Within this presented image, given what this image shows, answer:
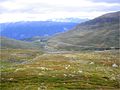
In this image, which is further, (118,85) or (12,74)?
(12,74)

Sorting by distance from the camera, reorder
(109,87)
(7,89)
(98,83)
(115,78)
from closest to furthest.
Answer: (7,89)
(109,87)
(98,83)
(115,78)

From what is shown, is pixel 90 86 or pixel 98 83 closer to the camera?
pixel 90 86

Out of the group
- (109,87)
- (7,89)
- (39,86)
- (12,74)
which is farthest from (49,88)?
(12,74)

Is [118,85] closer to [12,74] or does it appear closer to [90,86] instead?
[90,86]

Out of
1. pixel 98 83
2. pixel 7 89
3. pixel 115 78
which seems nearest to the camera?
pixel 7 89

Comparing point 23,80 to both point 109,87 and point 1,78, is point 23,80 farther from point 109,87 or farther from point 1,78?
point 109,87

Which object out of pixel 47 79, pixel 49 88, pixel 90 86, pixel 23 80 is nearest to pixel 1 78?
pixel 23 80

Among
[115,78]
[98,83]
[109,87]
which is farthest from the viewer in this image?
[115,78]

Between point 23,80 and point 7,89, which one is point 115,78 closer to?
point 23,80
